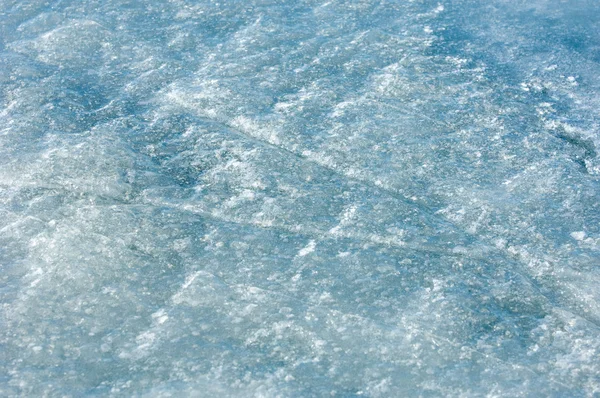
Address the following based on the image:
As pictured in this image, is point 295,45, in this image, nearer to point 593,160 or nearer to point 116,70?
point 116,70

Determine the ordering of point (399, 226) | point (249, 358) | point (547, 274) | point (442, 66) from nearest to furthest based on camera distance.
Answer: point (249, 358) → point (547, 274) → point (399, 226) → point (442, 66)

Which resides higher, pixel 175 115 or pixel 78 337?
pixel 175 115

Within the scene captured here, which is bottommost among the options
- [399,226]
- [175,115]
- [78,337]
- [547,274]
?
[547,274]

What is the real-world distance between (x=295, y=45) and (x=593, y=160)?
4.97ft

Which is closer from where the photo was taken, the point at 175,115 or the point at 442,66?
the point at 175,115

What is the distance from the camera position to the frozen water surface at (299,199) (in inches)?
74.4

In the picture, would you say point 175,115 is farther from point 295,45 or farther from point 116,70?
point 295,45

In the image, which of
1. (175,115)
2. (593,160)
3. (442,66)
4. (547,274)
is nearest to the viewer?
(547,274)

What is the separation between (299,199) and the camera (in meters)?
2.43

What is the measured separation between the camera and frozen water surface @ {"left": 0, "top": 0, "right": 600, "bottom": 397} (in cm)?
189

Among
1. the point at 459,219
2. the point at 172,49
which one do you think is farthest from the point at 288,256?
the point at 172,49

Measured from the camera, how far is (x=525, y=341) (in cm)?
194

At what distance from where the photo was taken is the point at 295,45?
3268 mm

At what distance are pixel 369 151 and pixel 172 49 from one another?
126 cm
